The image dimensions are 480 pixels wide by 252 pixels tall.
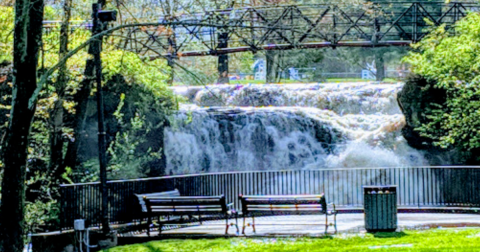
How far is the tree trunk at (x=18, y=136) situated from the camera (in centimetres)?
1284

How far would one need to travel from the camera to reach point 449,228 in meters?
17.1

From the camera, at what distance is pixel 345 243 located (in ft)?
50.5

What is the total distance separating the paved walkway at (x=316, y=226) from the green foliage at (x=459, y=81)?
6.00 meters

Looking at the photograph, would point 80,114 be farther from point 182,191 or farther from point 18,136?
point 18,136

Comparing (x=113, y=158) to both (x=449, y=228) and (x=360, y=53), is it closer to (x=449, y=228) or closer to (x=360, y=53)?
(x=449, y=228)

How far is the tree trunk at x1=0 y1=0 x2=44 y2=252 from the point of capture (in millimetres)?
12844

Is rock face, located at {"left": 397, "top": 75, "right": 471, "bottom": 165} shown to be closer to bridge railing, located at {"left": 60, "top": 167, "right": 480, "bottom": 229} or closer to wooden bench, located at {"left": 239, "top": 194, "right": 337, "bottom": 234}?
bridge railing, located at {"left": 60, "top": 167, "right": 480, "bottom": 229}

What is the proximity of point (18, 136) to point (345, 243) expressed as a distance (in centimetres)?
653

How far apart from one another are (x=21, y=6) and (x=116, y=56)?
9.54 metres

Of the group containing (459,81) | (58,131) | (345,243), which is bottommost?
(345,243)

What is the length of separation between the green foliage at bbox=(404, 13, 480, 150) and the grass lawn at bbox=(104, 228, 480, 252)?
890cm

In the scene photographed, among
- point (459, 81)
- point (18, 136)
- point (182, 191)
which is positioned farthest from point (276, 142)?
point (18, 136)

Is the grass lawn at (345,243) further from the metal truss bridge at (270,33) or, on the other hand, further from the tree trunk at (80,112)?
the tree trunk at (80,112)

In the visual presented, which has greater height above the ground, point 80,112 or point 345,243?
point 80,112
